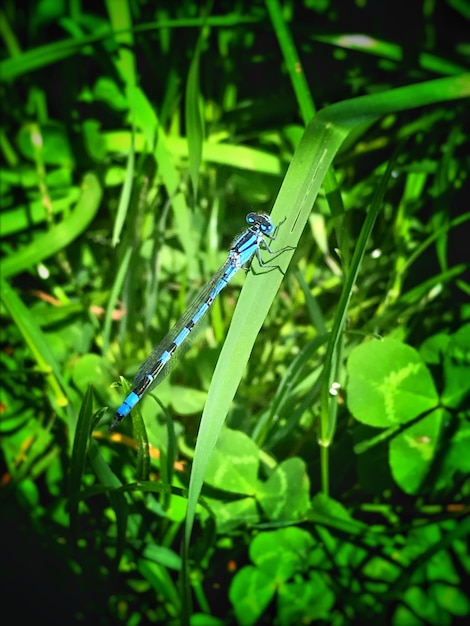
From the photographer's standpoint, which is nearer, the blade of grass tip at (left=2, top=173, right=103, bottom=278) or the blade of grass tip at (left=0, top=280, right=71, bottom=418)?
the blade of grass tip at (left=0, top=280, right=71, bottom=418)

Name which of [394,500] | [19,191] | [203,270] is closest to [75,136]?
[19,191]

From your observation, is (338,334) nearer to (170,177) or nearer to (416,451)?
(416,451)

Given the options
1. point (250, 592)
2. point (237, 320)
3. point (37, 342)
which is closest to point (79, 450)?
point (37, 342)

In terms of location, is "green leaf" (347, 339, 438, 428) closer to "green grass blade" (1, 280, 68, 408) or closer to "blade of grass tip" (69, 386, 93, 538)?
"blade of grass tip" (69, 386, 93, 538)

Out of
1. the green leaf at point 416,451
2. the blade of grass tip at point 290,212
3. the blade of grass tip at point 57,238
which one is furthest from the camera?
the blade of grass tip at point 57,238

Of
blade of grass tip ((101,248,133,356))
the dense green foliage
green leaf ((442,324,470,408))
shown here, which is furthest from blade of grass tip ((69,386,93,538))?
green leaf ((442,324,470,408))

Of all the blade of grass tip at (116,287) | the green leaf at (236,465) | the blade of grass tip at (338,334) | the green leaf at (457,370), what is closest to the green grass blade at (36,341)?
the blade of grass tip at (116,287)

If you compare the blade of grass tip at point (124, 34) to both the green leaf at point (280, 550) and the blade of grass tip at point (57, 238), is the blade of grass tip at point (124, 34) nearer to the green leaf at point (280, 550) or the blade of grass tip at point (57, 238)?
the blade of grass tip at point (57, 238)
